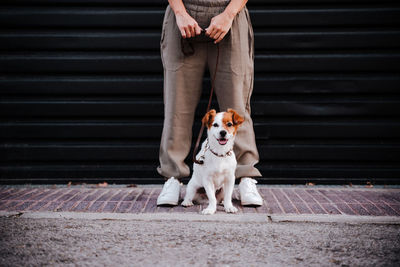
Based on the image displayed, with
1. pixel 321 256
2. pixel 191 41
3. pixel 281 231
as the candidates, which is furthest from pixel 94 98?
pixel 321 256

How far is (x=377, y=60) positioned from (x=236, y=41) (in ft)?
5.24

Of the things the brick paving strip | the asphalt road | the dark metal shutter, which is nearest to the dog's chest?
the brick paving strip

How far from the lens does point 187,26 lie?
2758mm

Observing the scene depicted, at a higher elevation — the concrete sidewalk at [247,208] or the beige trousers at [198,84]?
the beige trousers at [198,84]

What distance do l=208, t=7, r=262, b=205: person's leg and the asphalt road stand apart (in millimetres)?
693

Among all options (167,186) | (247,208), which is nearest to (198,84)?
(167,186)

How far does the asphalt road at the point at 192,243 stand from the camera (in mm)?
1907

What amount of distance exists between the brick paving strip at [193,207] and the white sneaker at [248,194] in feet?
0.17

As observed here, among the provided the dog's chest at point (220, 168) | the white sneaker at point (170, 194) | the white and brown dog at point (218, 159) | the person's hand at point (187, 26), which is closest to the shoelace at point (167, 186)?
the white sneaker at point (170, 194)

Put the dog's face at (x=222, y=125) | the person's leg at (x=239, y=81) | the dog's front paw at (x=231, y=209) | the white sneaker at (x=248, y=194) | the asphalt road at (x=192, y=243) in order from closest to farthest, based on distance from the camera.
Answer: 1. the asphalt road at (x=192, y=243)
2. the dog's face at (x=222, y=125)
3. the dog's front paw at (x=231, y=209)
4. the white sneaker at (x=248, y=194)
5. the person's leg at (x=239, y=81)

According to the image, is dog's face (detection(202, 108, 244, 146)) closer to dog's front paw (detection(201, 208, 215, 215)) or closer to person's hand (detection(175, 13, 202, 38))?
dog's front paw (detection(201, 208, 215, 215))

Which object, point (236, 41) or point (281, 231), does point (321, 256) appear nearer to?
point (281, 231)

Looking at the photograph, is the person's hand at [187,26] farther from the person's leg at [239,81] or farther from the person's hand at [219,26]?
the person's leg at [239,81]

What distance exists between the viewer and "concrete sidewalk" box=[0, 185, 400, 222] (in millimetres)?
2779
